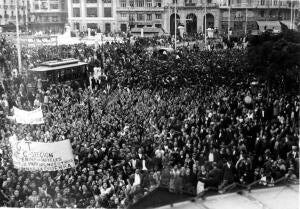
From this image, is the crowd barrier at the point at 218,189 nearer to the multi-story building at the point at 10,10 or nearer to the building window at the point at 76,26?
the building window at the point at 76,26

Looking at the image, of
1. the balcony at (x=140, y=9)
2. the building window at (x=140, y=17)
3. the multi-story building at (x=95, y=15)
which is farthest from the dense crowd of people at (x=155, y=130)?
the multi-story building at (x=95, y=15)

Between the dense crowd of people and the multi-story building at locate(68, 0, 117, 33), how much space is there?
512 cm

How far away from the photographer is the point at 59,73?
15.9m

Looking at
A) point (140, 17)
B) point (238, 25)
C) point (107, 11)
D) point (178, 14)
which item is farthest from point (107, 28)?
point (238, 25)

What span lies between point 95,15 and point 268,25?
1122 centimetres

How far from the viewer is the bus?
50.9ft

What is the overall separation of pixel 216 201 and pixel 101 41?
18616mm

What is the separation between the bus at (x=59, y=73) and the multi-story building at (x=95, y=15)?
596 centimetres

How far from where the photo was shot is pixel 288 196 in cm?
784

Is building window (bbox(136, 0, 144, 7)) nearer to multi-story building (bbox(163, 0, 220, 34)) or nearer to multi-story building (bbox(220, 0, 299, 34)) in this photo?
multi-story building (bbox(163, 0, 220, 34))

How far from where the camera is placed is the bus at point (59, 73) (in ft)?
50.9

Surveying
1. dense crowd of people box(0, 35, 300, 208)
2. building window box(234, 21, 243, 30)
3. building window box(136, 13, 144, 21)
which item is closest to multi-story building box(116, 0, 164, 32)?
building window box(136, 13, 144, 21)

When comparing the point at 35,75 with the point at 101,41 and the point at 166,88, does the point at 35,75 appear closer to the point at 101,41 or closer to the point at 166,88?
the point at 166,88

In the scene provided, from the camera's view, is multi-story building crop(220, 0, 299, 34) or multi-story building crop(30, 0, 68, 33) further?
multi-story building crop(30, 0, 68, 33)
